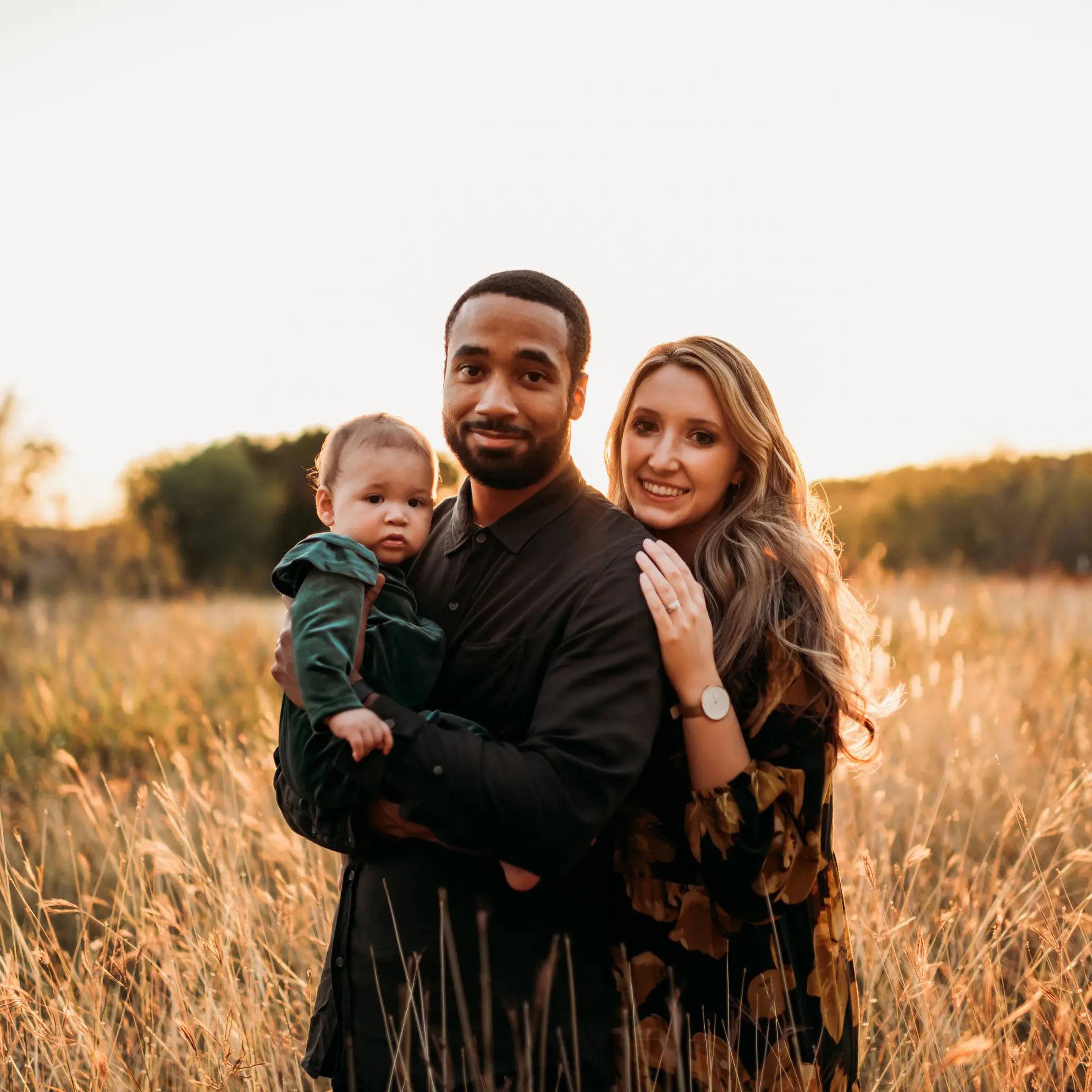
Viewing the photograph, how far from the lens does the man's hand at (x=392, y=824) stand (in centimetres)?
226

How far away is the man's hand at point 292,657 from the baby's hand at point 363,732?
16 cm

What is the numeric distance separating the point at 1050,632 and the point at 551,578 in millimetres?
7944

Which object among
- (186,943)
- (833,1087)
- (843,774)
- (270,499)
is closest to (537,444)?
(833,1087)

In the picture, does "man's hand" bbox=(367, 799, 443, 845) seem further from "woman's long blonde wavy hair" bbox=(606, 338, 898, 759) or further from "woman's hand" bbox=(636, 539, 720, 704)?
"woman's long blonde wavy hair" bbox=(606, 338, 898, 759)

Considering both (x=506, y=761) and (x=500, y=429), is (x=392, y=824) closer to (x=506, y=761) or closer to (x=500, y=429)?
(x=506, y=761)

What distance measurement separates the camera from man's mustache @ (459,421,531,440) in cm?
244

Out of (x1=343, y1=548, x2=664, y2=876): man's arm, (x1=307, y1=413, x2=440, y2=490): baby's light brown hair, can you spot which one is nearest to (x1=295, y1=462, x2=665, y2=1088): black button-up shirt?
(x1=343, y1=548, x2=664, y2=876): man's arm

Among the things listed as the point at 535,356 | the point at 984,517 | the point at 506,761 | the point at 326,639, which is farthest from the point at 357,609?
the point at 984,517

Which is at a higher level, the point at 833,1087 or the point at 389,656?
the point at 389,656

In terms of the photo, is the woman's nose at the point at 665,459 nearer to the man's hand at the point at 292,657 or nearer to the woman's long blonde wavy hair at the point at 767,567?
the woman's long blonde wavy hair at the point at 767,567

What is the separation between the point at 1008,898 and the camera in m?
3.45

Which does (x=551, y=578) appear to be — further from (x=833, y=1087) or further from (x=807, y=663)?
(x=833, y=1087)

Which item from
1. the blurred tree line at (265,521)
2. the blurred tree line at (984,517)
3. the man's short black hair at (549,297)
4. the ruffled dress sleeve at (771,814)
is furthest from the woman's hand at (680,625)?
the blurred tree line at (984,517)

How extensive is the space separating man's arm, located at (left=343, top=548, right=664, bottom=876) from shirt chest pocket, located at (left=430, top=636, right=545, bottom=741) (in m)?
0.14
